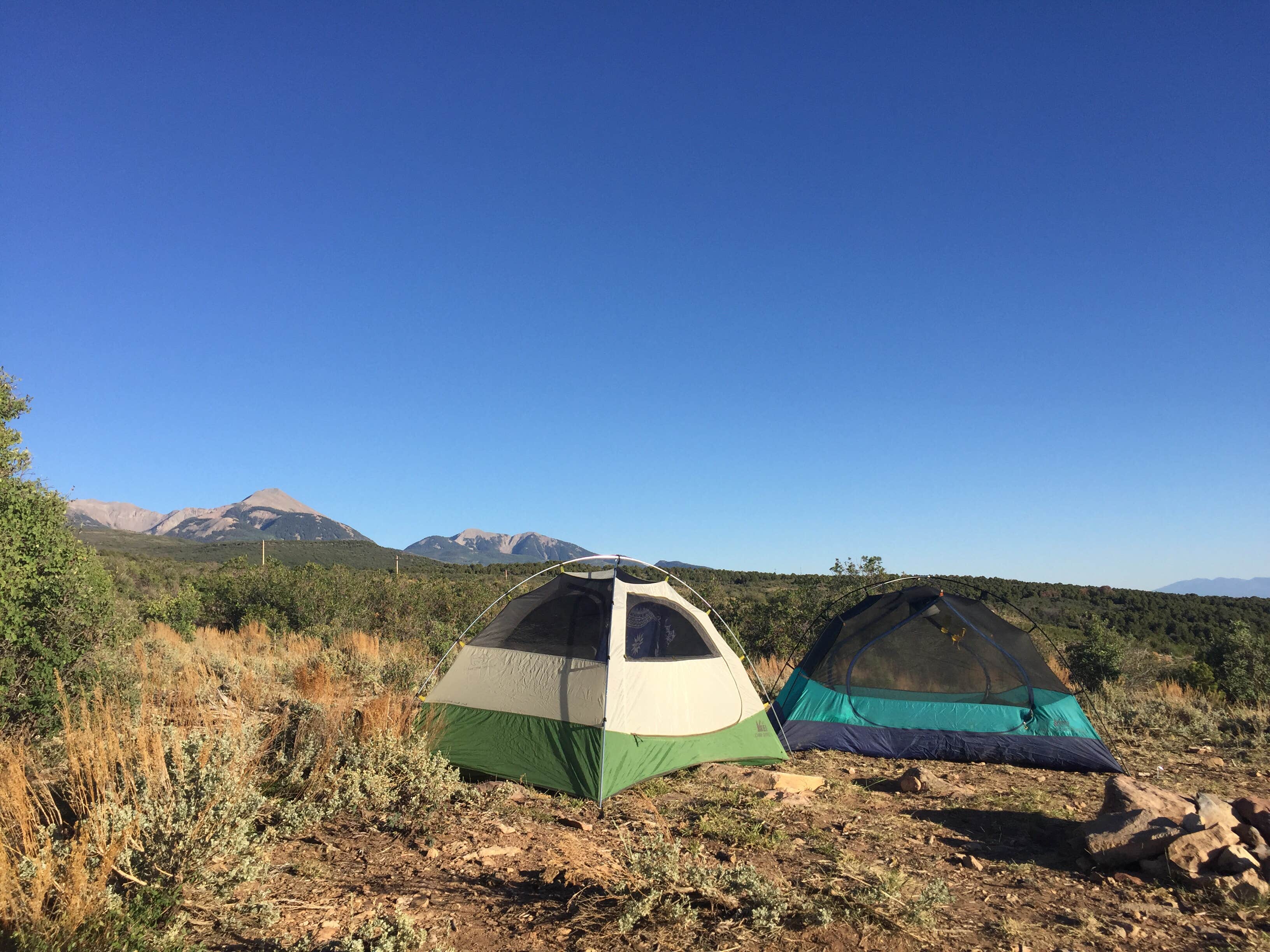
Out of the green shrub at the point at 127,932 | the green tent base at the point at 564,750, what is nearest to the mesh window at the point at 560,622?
the green tent base at the point at 564,750

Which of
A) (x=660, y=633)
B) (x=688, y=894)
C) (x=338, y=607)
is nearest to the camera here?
(x=688, y=894)

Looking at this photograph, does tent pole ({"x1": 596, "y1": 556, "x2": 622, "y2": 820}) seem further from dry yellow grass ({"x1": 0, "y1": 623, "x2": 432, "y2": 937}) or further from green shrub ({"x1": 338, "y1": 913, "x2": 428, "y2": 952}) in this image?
green shrub ({"x1": 338, "y1": 913, "x2": 428, "y2": 952})

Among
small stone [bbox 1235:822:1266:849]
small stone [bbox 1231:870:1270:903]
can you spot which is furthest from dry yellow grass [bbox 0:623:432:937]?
small stone [bbox 1235:822:1266:849]

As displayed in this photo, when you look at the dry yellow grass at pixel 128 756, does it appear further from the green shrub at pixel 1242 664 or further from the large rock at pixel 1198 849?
the green shrub at pixel 1242 664

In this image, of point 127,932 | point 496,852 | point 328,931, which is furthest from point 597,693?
point 127,932

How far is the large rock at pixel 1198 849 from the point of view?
461cm

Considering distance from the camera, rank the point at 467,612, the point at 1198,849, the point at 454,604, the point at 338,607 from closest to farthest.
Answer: the point at 1198,849
the point at 338,607
the point at 467,612
the point at 454,604

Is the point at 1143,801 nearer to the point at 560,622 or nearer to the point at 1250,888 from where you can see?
the point at 1250,888

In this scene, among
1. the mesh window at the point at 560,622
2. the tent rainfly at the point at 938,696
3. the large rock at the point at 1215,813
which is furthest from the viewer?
the tent rainfly at the point at 938,696

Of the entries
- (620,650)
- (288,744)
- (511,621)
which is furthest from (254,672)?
(620,650)

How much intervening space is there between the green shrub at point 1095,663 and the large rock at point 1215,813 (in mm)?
8025

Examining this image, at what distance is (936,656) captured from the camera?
347 inches

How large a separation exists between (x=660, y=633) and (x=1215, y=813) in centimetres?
478

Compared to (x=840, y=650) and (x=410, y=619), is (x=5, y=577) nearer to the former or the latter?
(x=840, y=650)
